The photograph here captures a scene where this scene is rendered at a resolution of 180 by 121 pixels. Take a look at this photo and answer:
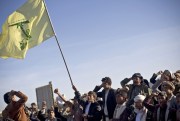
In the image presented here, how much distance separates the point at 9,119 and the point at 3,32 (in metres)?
3.47

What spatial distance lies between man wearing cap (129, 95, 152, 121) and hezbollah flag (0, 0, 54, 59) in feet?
11.5

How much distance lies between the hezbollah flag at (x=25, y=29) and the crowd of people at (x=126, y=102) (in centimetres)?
165

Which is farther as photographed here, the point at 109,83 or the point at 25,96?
the point at 109,83

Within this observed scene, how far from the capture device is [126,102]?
870 cm

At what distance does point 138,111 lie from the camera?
25.9ft

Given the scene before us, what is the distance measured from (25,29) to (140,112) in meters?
4.49

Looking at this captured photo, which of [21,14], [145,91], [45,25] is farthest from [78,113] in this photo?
[21,14]

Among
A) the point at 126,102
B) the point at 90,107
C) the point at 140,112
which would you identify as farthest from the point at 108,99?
the point at 140,112

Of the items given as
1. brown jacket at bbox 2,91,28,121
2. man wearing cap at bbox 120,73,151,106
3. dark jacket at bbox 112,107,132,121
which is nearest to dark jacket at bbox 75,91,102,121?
man wearing cap at bbox 120,73,151,106

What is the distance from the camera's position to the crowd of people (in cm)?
740

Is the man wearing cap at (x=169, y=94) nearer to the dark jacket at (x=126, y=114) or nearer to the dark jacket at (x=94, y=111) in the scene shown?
the dark jacket at (x=126, y=114)

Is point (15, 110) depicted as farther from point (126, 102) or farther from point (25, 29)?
point (25, 29)

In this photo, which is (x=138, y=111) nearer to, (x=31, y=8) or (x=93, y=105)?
(x=93, y=105)

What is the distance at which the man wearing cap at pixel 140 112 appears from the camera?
7.73 meters
